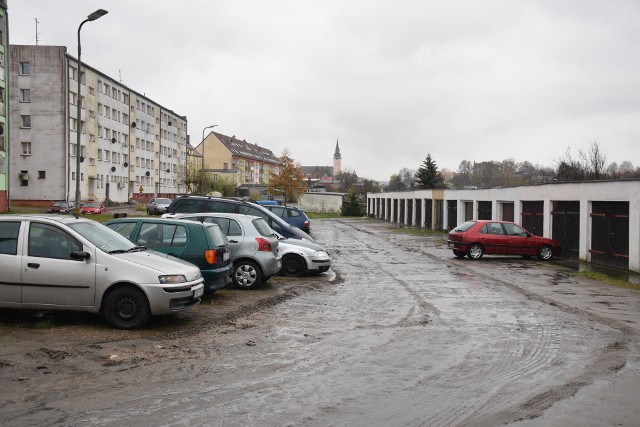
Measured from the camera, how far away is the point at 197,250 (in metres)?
11.3

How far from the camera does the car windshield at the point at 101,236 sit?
9.12 m

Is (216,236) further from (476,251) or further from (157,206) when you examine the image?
(157,206)

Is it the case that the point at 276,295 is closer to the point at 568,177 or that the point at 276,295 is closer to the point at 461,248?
the point at 461,248

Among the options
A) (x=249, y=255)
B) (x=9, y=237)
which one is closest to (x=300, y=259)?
(x=249, y=255)

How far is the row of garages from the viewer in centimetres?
2052

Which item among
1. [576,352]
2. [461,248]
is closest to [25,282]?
[576,352]

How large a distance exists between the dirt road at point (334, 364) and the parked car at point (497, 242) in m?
10.1

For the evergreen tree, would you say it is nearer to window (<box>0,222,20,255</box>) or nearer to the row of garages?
the row of garages

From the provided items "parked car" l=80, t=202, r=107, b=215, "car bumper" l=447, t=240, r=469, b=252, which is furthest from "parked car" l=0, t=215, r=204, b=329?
"parked car" l=80, t=202, r=107, b=215

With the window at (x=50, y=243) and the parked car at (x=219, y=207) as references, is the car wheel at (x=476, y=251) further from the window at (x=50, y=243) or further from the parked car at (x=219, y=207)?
the window at (x=50, y=243)

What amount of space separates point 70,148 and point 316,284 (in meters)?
50.4

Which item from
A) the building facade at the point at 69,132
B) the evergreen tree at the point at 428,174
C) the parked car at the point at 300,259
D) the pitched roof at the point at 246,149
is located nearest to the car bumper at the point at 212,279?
the parked car at the point at 300,259

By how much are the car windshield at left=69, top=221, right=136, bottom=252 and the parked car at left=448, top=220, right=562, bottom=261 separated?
619 inches

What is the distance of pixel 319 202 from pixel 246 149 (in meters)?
59.5
